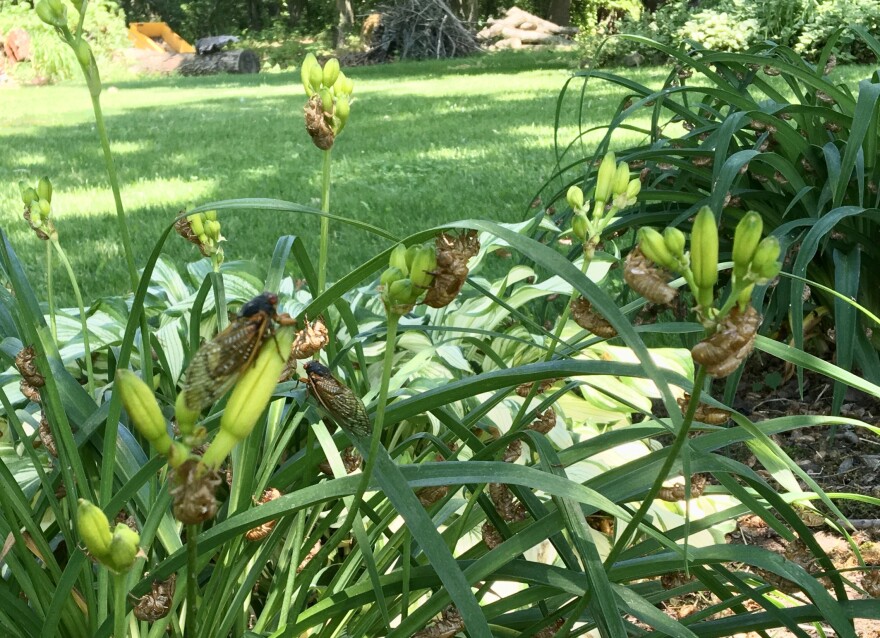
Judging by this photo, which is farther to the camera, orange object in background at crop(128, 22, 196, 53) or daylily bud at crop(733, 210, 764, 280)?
orange object in background at crop(128, 22, 196, 53)

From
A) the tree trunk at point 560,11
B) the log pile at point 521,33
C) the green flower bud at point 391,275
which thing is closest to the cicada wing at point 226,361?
the green flower bud at point 391,275

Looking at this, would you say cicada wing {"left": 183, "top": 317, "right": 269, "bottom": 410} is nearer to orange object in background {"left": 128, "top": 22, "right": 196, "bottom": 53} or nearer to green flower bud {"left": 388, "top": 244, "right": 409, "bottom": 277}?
green flower bud {"left": 388, "top": 244, "right": 409, "bottom": 277}

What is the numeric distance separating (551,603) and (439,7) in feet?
59.1

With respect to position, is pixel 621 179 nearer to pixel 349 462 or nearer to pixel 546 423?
pixel 546 423

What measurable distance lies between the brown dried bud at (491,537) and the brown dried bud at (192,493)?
0.63m

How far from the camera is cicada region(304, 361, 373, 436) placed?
0.71 m

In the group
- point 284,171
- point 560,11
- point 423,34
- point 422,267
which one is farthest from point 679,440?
point 560,11

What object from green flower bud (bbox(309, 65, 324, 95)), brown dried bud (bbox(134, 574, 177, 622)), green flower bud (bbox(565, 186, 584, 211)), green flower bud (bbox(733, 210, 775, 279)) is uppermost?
green flower bud (bbox(309, 65, 324, 95))

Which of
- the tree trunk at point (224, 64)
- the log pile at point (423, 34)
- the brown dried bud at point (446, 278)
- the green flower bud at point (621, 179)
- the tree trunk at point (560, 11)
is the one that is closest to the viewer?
the brown dried bud at point (446, 278)

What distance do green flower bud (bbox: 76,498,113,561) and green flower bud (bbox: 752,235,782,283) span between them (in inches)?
16.5

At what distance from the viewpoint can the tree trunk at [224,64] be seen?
1891cm

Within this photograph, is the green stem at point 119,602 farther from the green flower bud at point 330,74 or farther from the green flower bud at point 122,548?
the green flower bud at point 330,74

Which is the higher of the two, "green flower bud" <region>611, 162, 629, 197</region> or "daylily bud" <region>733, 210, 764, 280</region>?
"daylily bud" <region>733, 210, 764, 280</region>

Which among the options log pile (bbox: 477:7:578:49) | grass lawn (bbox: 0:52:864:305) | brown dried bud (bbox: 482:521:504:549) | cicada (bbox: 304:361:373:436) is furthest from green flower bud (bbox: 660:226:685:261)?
log pile (bbox: 477:7:578:49)
